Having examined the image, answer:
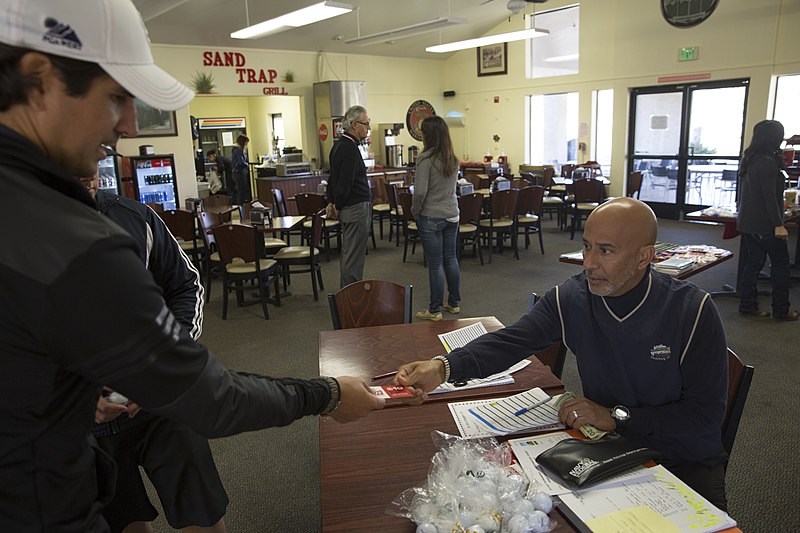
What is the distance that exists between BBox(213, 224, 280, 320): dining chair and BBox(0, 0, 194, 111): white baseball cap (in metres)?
4.03

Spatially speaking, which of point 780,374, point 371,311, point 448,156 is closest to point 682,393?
point 371,311

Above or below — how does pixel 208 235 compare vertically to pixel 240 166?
below

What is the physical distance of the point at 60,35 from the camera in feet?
2.51

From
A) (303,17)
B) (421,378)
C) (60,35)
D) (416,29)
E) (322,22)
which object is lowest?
(421,378)

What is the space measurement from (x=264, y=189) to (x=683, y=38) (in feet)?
23.7

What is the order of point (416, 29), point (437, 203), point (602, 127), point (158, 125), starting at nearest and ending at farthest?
point (437, 203) < point (158, 125) < point (416, 29) < point (602, 127)

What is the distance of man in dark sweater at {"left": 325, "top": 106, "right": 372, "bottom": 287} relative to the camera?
463 cm

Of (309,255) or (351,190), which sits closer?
(351,190)

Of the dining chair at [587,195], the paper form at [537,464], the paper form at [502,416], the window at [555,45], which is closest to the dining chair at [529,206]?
the dining chair at [587,195]

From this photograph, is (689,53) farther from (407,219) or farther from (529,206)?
(407,219)

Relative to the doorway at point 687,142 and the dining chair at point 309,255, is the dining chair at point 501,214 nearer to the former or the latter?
the dining chair at point 309,255

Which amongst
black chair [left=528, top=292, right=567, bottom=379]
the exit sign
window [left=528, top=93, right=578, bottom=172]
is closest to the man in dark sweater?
black chair [left=528, top=292, right=567, bottom=379]

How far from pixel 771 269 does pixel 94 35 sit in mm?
5105

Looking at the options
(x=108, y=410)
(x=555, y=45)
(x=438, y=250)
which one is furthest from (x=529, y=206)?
(x=108, y=410)
